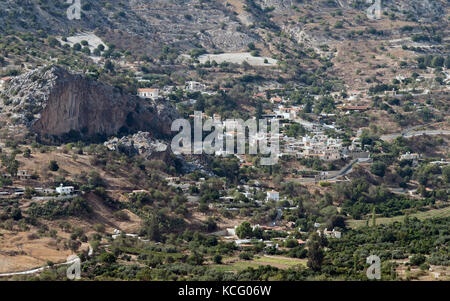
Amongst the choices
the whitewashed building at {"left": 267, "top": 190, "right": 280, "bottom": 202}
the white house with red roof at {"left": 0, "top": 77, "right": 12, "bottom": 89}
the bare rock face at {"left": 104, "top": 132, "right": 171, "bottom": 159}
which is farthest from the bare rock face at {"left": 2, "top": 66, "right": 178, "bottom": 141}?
the whitewashed building at {"left": 267, "top": 190, "right": 280, "bottom": 202}

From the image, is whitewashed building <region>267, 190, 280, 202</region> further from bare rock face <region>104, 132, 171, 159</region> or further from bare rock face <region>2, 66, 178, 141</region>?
bare rock face <region>2, 66, 178, 141</region>

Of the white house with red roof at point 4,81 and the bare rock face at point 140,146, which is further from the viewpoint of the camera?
the white house with red roof at point 4,81

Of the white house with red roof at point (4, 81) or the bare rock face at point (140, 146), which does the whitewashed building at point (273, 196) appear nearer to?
the bare rock face at point (140, 146)

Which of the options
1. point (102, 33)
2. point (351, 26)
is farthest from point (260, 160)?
point (351, 26)

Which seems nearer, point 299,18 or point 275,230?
point 275,230

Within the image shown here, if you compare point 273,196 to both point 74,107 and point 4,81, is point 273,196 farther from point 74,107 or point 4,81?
point 4,81

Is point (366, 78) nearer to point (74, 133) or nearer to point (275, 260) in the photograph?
point (74, 133)

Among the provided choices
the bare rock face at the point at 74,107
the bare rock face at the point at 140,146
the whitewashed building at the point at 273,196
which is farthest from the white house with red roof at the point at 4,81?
the whitewashed building at the point at 273,196

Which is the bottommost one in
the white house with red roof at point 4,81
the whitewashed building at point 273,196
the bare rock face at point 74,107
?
the whitewashed building at point 273,196
